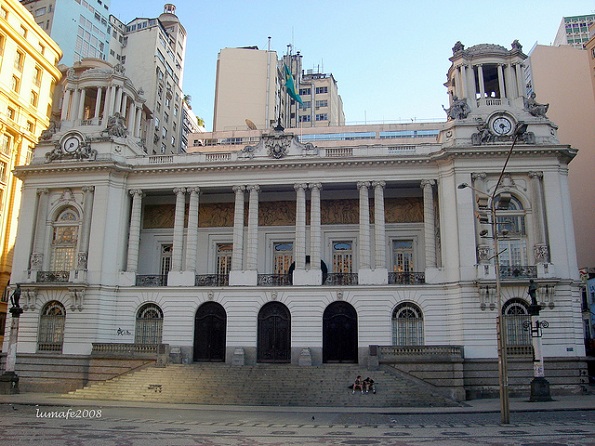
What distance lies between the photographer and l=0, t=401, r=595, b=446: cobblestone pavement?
48.4 ft

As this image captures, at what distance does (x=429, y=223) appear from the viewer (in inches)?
1341

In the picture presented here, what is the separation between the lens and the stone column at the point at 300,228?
34719 millimetres

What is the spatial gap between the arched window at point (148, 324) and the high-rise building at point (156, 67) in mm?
29512

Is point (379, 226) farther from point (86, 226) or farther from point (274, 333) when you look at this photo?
point (86, 226)

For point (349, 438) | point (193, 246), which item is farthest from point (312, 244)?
point (349, 438)

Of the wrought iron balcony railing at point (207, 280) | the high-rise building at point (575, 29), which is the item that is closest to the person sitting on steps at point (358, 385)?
the wrought iron balcony railing at point (207, 280)

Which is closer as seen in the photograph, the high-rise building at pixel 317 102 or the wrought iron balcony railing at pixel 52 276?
the wrought iron balcony railing at pixel 52 276

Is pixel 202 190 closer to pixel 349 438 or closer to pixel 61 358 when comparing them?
pixel 61 358

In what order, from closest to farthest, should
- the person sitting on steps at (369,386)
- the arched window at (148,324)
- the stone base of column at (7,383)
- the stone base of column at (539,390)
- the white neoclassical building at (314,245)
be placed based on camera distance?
1. the stone base of column at (539,390)
2. the person sitting on steps at (369,386)
3. the stone base of column at (7,383)
4. the white neoclassical building at (314,245)
5. the arched window at (148,324)

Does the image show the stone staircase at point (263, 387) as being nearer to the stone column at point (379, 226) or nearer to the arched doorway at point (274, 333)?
the arched doorway at point (274, 333)

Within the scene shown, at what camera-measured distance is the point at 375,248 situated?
3519cm

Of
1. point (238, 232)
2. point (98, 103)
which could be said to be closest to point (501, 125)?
point (238, 232)

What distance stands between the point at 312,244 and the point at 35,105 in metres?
34.0

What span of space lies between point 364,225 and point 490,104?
11.2m
